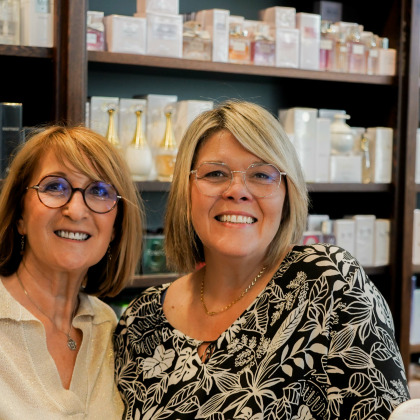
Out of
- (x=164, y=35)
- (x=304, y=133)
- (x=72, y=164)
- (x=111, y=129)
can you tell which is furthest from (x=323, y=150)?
(x=72, y=164)

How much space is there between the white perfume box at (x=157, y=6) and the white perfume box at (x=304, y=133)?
26.7 inches

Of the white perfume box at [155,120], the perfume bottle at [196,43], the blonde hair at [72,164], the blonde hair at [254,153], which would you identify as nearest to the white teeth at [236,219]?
the blonde hair at [254,153]

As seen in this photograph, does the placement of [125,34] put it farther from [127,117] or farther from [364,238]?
[364,238]

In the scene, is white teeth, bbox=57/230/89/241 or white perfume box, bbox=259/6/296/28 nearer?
white teeth, bbox=57/230/89/241

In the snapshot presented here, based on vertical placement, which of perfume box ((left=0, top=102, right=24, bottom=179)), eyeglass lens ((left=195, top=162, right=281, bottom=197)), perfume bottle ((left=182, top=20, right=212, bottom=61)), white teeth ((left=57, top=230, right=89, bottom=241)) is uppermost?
perfume bottle ((left=182, top=20, right=212, bottom=61))

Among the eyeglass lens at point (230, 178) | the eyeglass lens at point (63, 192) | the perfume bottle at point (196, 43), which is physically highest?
the perfume bottle at point (196, 43)

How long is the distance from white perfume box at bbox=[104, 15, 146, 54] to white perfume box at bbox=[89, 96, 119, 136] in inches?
7.2

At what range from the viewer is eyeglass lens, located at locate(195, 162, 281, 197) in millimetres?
1757

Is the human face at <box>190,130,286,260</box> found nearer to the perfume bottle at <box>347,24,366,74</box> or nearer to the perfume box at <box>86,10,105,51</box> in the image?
the perfume box at <box>86,10,105,51</box>

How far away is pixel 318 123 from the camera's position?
319cm

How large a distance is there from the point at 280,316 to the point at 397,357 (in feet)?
0.88

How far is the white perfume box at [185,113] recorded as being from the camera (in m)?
2.82

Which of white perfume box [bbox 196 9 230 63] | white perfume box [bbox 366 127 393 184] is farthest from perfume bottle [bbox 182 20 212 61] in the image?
white perfume box [bbox 366 127 393 184]

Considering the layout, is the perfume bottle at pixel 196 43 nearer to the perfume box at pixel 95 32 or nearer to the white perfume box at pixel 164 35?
the white perfume box at pixel 164 35
